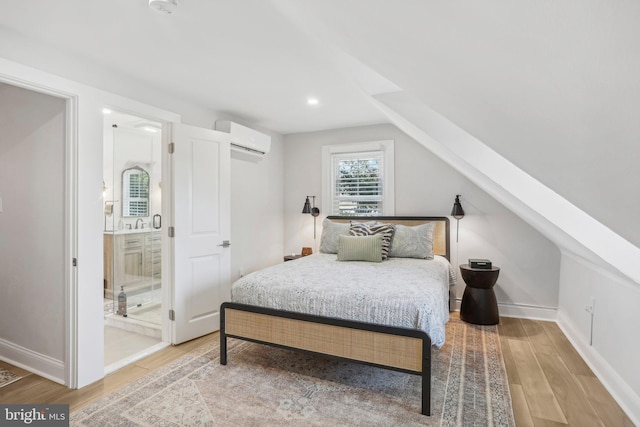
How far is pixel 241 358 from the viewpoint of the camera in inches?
111

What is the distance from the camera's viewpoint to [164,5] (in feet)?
5.81

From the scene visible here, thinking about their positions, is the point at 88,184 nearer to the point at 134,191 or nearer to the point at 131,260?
the point at 131,260

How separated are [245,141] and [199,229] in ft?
4.00

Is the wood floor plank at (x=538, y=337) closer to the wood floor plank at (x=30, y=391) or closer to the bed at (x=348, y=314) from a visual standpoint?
the bed at (x=348, y=314)

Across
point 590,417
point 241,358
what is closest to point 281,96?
point 241,358

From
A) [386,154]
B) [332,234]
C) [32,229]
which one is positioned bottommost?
[332,234]

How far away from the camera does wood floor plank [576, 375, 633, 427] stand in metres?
1.98

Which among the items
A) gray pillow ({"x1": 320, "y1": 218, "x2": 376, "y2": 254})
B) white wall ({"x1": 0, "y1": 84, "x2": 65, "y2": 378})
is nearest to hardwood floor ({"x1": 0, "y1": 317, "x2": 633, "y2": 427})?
white wall ({"x1": 0, "y1": 84, "x2": 65, "y2": 378})

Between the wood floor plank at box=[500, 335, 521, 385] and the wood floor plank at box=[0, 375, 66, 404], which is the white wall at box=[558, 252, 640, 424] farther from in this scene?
the wood floor plank at box=[0, 375, 66, 404]

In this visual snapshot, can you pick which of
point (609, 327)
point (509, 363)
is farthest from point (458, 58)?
point (509, 363)

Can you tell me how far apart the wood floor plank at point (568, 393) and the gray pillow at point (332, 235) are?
2211 millimetres

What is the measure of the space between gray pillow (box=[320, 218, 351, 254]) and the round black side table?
1432mm

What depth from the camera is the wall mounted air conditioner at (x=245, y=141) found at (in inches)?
149

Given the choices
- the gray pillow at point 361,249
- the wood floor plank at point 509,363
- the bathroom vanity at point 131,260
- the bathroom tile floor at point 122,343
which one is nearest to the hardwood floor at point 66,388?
the bathroom tile floor at point 122,343
